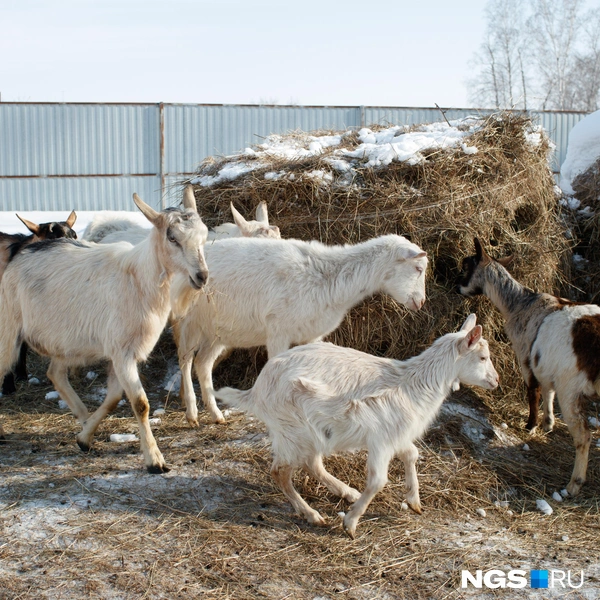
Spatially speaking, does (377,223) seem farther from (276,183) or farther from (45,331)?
(45,331)

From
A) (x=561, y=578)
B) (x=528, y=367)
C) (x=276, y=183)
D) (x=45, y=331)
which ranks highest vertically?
(x=276, y=183)

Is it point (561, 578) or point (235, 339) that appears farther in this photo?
point (235, 339)

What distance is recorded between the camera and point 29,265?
5883 mm

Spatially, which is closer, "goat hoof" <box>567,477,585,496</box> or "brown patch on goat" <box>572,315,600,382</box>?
"goat hoof" <box>567,477,585,496</box>

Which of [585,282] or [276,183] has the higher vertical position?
[276,183]

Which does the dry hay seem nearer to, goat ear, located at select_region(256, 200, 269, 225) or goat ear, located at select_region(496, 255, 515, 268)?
goat ear, located at select_region(496, 255, 515, 268)

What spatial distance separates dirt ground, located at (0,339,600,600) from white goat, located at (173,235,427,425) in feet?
2.59

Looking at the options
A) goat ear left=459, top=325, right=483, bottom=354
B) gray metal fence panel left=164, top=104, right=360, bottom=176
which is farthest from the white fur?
gray metal fence panel left=164, top=104, right=360, bottom=176

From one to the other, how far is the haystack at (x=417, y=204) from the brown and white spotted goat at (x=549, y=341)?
42 cm

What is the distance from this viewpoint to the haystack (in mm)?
7473

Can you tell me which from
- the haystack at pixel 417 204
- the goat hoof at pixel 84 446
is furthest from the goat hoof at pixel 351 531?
the haystack at pixel 417 204

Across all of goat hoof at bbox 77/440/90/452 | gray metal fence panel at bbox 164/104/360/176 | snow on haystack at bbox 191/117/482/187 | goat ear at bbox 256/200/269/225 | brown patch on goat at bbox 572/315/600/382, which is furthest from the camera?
gray metal fence panel at bbox 164/104/360/176

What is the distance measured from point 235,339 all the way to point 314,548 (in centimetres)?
257

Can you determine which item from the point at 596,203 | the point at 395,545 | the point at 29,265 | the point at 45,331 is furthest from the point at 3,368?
the point at 596,203
